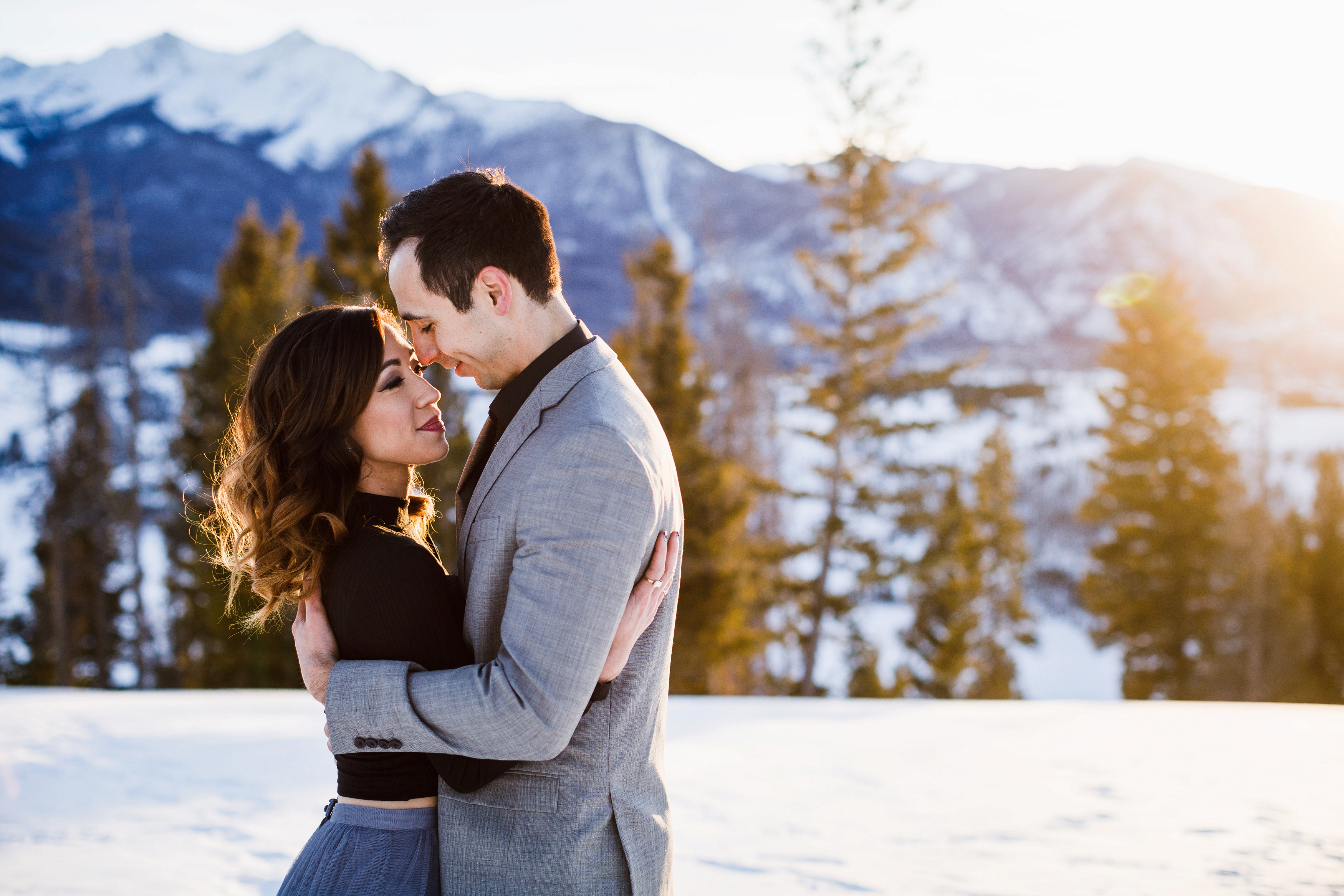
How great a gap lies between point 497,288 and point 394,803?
100 cm

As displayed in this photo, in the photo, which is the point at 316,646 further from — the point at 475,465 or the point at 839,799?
the point at 839,799

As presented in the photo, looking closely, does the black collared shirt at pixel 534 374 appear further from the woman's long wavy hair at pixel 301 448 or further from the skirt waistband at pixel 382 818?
the skirt waistband at pixel 382 818

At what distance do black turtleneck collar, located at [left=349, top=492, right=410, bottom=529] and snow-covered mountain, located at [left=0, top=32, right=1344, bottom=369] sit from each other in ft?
149

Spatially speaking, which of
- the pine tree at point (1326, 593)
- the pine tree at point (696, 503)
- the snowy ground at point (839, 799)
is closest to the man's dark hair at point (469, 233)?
the snowy ground at point (839, 799)

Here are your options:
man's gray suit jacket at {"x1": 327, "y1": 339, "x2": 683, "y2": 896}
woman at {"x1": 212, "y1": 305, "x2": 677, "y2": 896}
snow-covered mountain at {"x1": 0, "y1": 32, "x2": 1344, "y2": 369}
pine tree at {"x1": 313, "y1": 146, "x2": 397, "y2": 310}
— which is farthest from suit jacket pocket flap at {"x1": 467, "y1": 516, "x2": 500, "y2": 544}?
snow-covered mountain at {"x1": 0, "y1": 32, "x2": 1344, "y2": 369}


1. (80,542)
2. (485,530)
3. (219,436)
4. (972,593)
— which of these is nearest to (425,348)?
(485,530)

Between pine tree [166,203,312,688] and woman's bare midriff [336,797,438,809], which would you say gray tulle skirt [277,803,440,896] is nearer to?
woman's bare midriff [336,797,438,809]

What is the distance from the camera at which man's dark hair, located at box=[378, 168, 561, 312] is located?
1.61 metres

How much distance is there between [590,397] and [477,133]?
2920 inches

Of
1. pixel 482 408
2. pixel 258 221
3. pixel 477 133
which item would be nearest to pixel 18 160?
pixel 477 133

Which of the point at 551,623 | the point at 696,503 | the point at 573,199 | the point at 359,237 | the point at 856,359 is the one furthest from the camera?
the point at 573,199

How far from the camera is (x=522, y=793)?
5.21 feet

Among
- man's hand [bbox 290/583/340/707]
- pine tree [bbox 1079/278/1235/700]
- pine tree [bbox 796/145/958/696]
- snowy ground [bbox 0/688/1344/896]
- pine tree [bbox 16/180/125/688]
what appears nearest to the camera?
man's hand [bbox 290/583/340/707]

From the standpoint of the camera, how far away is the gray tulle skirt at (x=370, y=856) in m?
1.63
